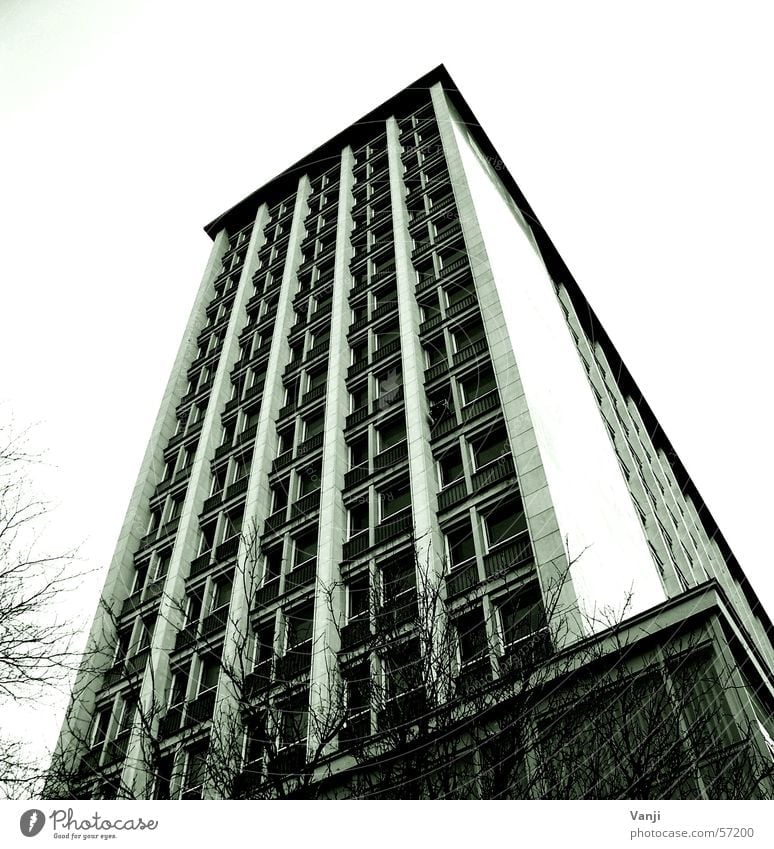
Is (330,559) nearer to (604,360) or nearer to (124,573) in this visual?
(124,573)

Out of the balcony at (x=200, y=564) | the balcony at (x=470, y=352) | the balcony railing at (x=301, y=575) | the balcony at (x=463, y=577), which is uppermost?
the balcony at (x=470, y=352)

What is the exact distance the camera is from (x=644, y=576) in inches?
942

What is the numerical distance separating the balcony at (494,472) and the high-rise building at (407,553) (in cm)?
9

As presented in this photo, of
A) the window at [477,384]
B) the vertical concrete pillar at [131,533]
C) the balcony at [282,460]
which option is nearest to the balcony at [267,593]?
the vertical concrete pillar at [131,533]

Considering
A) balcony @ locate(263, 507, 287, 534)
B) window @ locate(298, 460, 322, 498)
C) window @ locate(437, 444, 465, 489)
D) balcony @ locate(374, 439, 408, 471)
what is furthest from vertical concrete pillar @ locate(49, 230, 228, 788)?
window @ locate(437, 444, 465, 489)

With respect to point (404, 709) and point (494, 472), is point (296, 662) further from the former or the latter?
point (404, 709)

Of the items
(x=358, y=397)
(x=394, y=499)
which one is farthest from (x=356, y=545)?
(x=358, y=397)

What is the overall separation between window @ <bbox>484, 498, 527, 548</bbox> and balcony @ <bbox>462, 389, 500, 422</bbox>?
4303 mm

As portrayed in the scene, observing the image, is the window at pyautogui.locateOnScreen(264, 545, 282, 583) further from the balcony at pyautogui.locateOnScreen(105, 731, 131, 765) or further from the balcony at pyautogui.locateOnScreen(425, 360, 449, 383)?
the balcony at pyautogui.locateOnScreen(425, 360, 449, 383)

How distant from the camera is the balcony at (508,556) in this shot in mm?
21391

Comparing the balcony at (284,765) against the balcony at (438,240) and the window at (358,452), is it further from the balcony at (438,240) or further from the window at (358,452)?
the balcony at (438,240)

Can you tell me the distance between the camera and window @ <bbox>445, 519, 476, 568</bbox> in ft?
76.7

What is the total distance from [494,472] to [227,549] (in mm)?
11378

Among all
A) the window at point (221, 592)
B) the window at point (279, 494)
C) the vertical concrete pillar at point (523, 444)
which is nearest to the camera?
the vertical concrete pillar at point (523, 444)
